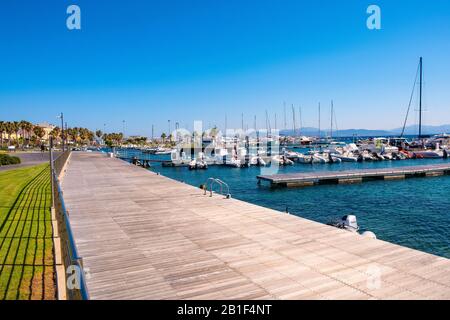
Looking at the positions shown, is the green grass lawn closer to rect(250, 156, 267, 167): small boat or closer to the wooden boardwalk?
the wooden boardwalk

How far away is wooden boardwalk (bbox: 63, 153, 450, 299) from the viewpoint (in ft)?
24.6

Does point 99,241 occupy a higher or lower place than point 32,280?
higher

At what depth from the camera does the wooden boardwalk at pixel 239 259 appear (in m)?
7.50

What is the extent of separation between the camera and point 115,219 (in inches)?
568

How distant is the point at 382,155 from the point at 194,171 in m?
48.7

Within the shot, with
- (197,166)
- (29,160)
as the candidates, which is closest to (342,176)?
(197,166)

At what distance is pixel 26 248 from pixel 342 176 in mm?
38800

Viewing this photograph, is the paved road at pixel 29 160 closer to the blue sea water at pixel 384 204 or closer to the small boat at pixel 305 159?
the blue sea water at pixel 384 204

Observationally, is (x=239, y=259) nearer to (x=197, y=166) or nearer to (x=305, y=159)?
(x=197, y=166)

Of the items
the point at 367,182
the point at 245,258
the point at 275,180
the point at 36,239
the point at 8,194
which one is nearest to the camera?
the point at 245,258

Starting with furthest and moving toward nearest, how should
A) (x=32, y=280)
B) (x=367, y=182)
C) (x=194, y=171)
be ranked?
(x=194, y=171), (x=367, y=182), (x=32, y=280)

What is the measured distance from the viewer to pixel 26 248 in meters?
13.0
